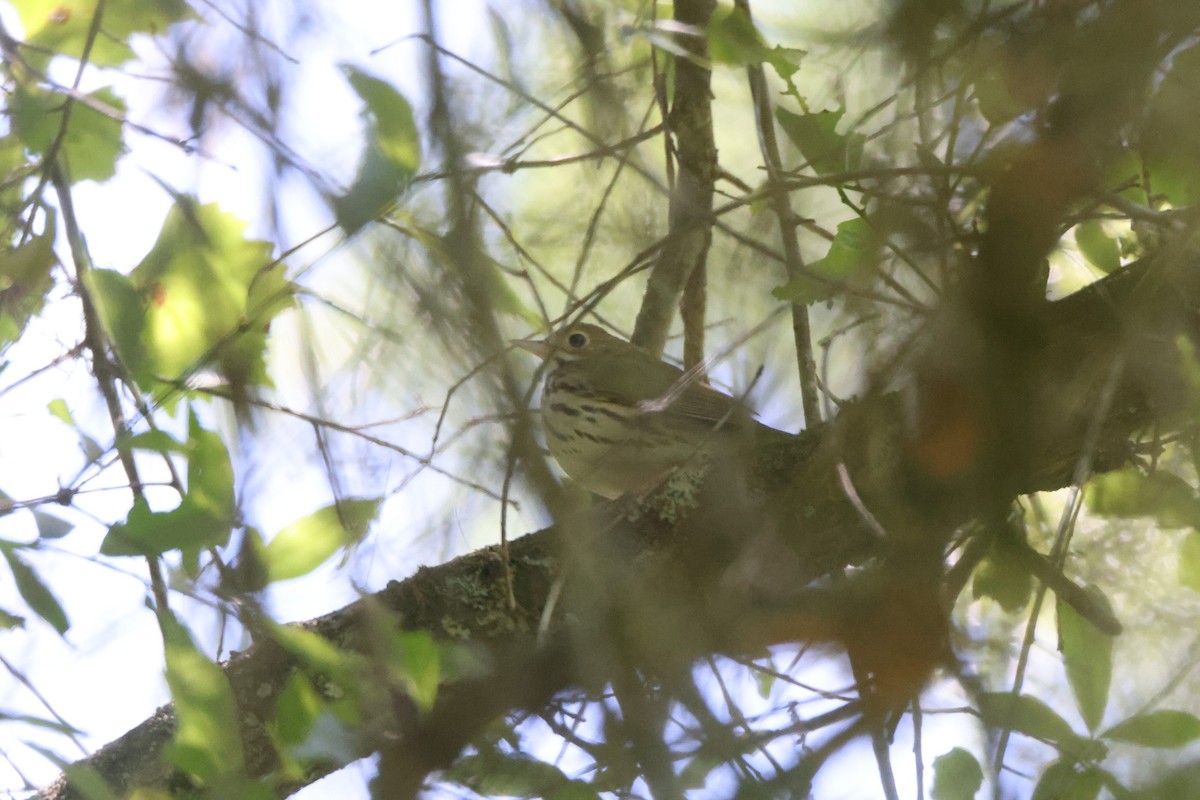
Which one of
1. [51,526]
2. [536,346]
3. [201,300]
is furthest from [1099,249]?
[51,526]

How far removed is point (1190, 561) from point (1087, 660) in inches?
10.8

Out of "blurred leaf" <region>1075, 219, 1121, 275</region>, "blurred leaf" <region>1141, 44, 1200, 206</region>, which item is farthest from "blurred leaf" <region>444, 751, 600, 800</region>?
"blurred leaf" <region>1075, 219, 1121, 275</region>

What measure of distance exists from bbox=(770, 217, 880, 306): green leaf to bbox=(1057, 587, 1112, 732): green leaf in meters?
0.51

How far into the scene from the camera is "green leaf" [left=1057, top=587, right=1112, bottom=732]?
4.12 feet

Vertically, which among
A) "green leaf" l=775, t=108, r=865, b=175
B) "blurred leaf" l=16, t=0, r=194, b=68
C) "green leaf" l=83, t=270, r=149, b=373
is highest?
"blurred leaf" l=16, t=0, r=194, b=68

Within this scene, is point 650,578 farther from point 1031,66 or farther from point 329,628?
point 329,628

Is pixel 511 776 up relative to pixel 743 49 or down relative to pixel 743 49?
down

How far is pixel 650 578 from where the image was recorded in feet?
4.38

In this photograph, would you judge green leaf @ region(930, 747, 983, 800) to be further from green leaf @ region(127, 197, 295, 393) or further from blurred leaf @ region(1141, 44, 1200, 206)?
green leaf @ region(127, 197, 295, 393)

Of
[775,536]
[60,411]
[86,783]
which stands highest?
[60,411]

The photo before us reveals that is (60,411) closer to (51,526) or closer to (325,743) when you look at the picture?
(51,526)

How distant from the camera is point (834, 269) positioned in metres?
1.51

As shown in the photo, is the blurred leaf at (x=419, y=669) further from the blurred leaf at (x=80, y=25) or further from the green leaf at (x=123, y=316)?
the blurred leaf at (x=80, y=25)

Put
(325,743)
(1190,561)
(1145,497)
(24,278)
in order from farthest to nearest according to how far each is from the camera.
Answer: (24,278) → (1145,497) → (1190,561) → (325,743)
